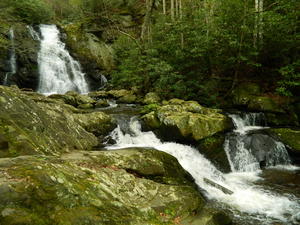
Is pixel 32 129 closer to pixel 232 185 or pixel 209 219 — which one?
pixel 209 219

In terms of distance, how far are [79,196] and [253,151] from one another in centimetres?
785

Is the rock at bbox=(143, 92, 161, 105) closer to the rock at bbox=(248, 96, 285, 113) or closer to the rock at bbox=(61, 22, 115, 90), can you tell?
the rock at bbox=(248, 96, 285, 113)

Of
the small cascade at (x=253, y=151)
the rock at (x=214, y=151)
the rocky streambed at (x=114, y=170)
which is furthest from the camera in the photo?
the small cascade at (x=253, y=151)

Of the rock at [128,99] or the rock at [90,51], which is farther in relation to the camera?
the rock at [90,51]

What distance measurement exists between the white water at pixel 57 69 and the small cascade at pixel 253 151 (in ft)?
47.8

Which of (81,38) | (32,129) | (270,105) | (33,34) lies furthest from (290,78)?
(33,34)

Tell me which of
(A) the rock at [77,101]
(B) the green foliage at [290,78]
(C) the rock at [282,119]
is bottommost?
(C) the rock at [282,119]

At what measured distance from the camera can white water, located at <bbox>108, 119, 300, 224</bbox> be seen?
536cm

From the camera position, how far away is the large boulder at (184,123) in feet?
28.1

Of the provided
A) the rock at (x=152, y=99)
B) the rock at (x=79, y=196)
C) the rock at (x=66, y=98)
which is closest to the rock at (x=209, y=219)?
the rock at (x=79, y=196)

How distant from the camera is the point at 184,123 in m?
8.66

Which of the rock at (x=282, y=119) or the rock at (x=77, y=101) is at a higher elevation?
the rock at (x=77, y=101)

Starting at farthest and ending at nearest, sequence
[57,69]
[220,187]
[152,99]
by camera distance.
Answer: [57,69], [152,99], [220,187]

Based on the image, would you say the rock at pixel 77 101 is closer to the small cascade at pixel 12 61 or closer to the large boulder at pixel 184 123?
the large boulder at pixel 184 123
